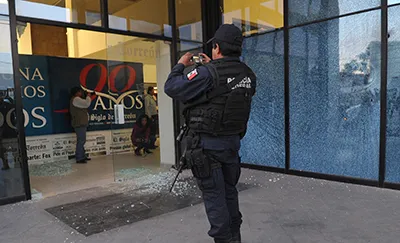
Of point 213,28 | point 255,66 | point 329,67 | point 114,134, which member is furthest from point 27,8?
point 329,67

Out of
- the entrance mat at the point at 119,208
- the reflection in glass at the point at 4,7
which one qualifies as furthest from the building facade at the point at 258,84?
the entrance mat at the point at 119,208

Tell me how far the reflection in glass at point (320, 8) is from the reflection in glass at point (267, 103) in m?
0.38

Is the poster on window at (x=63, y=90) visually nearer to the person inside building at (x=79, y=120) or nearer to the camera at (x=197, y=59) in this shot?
the person inside building at (x=79, y=120)

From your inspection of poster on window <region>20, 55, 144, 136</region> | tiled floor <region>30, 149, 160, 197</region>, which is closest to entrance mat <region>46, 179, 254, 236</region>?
tiled floor <region>30, 149, 160, 197</region>

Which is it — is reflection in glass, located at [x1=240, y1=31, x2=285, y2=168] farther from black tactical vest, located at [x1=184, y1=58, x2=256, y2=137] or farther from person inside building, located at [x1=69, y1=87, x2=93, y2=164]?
person inside building, located at [x1=69, y1=87, x2=93, y2=164]

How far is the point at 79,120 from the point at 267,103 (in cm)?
422

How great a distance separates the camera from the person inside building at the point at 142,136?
6.03 metres

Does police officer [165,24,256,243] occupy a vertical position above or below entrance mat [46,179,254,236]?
above

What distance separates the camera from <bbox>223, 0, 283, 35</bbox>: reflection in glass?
16.9ft

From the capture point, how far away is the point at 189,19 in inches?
226

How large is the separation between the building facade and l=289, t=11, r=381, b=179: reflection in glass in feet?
0.05

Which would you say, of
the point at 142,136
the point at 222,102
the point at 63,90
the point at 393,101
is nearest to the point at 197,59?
the point at 222,102

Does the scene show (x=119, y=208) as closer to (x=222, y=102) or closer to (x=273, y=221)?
(x=273, y=221)

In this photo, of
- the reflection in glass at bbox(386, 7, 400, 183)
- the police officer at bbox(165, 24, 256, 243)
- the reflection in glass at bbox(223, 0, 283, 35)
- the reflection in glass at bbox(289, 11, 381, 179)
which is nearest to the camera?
the police officer at bbox(165, 24, 256, 243)
